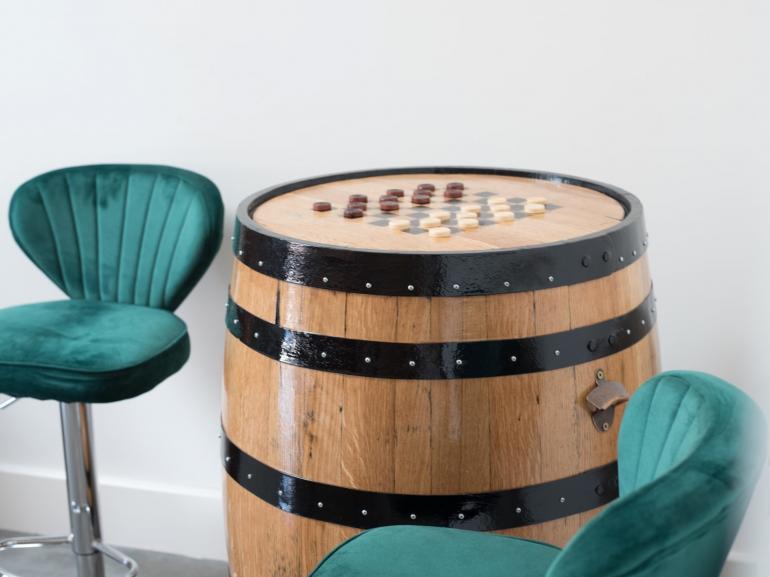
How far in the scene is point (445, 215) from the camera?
A: 1732 millimetres

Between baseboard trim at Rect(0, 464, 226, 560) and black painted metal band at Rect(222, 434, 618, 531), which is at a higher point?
black painted metal band at Rect(222, 434, 618, 531)

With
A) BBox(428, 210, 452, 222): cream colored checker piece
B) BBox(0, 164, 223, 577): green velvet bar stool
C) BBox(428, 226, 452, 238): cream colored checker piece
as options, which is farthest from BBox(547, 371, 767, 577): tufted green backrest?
BBox(0, 164, 223, 577): green velvet bar stool

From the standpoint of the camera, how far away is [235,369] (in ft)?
5.60

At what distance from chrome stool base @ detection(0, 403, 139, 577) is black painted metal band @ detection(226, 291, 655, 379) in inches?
36.2

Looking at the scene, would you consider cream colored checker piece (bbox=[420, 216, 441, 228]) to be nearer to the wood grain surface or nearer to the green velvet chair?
the wood grain surface

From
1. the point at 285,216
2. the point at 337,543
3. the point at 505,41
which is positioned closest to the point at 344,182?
the point at 285,216

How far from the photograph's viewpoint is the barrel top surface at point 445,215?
62.3 inches

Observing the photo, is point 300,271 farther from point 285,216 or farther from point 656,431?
point 656,431

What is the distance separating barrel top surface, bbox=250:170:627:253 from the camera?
1.58m

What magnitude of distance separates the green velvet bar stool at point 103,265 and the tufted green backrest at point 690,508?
136 cm

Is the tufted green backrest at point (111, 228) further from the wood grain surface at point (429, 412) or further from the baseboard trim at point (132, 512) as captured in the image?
the wood grain surface at point (429, 412)

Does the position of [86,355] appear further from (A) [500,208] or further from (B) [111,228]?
(A) [500,208]

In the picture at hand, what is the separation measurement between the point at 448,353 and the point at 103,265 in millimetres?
1277

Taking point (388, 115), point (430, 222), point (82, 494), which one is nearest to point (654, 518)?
point (430, 222)
